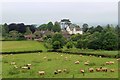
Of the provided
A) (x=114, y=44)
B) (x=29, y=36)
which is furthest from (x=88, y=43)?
(x=29, y=36)

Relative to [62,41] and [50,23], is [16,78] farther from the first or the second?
[50,23]

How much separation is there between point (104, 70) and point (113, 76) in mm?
2002

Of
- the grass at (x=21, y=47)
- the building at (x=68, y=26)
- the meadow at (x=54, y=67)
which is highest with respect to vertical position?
the building at (x=68, y=26)

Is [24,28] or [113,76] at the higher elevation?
[24,28]

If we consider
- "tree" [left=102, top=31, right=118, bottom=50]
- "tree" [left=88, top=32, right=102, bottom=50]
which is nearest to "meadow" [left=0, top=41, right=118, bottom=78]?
"tree" [left=102, top=31, right=118, bottom=50]

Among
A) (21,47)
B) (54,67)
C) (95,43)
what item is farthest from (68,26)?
(54,67)

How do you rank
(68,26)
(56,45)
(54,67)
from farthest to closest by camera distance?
(68,26) → (56,45) → (54,67)

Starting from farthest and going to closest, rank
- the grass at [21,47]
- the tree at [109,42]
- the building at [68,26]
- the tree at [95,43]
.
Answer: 1. the building at [68,26]
2. the tree at [95,43]
3. the tree at [109,42]
4. the grass at [21,47]

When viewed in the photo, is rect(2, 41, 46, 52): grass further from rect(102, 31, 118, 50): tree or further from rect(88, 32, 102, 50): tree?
rect(102, 31, 118, 50): tree

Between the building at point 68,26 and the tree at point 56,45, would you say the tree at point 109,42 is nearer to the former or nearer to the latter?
the tree at point 56,45

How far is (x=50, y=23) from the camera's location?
8588 cm

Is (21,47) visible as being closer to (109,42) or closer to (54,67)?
(109,42)

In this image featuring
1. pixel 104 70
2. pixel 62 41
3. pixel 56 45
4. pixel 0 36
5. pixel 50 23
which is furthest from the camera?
pixel 50 23

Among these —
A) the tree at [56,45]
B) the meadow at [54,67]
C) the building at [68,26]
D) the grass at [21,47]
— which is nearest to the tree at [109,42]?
the tree at [56,45]
